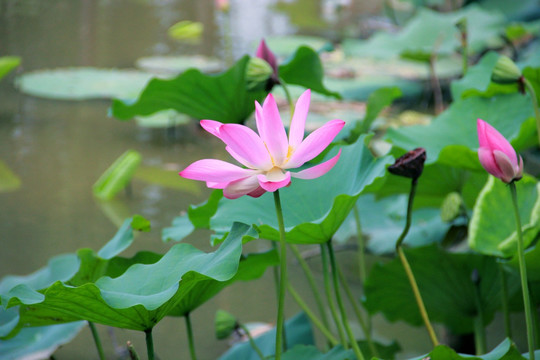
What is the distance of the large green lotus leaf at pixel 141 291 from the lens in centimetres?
62

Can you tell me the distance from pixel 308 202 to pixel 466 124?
43 centimetres

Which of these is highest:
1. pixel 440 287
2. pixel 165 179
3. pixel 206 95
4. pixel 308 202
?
pixel 206 95

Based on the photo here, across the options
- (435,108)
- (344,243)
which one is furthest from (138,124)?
(435,108)

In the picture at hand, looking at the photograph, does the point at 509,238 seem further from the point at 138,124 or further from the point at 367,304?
the point at 138,124

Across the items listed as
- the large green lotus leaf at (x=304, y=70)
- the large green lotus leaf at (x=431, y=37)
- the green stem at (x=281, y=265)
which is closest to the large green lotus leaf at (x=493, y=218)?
the large green lotus leaf at (x=304, y=70)

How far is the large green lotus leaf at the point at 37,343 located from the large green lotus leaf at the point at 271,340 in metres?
0.25

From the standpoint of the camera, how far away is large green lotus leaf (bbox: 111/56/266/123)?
1.04 m

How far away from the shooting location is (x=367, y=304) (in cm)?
114

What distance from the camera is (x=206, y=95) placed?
1.06 meters

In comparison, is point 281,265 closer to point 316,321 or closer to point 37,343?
point 316,321

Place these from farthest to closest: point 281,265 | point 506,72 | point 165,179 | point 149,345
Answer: point 165,179 < point 506,72 < point 149,345 < point 281,265

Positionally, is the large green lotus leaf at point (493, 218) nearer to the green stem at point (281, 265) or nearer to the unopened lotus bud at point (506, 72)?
the unopened lotus bud at point (506, 72)

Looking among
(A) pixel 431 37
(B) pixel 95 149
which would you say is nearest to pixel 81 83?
(B) pixel 95 149

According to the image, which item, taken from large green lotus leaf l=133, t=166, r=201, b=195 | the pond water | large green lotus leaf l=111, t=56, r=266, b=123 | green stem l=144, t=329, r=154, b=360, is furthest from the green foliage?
green stem l=144, t=329, r=154, b=360
